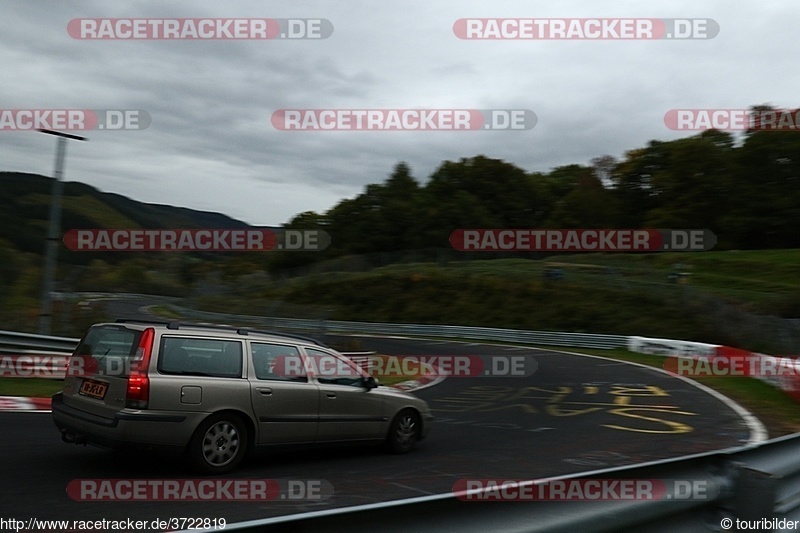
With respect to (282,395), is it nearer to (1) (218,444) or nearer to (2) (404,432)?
(1) (218,444)

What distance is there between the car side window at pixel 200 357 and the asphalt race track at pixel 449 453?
0.97 m

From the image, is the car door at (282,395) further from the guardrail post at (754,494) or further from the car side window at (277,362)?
the guardrail post at (754,494)

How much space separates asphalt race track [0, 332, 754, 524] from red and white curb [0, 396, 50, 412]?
0.68m

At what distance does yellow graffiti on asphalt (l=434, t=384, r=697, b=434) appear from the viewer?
40.6 feet

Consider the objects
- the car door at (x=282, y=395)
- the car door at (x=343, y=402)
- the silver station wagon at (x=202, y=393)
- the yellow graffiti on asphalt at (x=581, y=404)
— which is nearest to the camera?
the silver station wagon at (x=202, y=393)

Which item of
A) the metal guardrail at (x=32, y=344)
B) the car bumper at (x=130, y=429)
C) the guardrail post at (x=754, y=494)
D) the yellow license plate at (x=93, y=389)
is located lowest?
the car bumper at (x=130, y=429)

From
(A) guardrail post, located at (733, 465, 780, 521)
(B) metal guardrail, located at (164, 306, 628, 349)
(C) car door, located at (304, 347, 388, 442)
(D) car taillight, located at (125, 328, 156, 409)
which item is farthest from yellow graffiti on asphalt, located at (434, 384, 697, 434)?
(B) metal guardrail, located at (164, 306, 628, 349)

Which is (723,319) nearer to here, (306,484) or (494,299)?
(494,299)

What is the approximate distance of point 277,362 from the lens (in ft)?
26.1

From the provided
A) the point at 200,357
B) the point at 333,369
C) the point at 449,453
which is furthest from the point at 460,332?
the point at 200,357

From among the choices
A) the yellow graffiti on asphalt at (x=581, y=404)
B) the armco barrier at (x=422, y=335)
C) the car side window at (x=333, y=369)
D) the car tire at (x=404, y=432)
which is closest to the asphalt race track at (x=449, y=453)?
the yellow graffiti on asphalt at (x=581, y=404)

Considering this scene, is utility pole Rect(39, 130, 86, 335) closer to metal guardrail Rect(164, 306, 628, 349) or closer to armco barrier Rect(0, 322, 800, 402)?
armco barrier Rect(0, 322, 800, 402)

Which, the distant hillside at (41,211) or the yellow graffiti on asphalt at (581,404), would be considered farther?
the distant hillside at (41,211)

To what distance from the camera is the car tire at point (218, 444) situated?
703 cm
